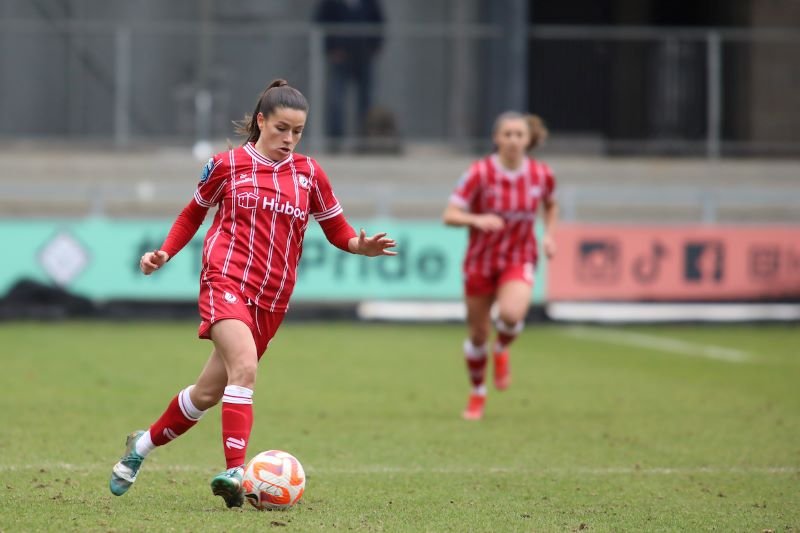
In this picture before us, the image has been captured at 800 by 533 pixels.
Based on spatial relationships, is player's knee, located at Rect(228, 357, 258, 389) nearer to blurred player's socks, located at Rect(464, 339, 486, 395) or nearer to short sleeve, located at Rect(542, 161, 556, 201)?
blurred player's socks, located at Rect(464, 339, 486, 395)

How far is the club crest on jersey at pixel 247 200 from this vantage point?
6.41 meters

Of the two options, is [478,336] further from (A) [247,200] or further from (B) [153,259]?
(B) [153,259]

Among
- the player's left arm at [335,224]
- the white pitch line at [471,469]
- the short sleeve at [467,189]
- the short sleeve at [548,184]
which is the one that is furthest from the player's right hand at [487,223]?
the player's left arm at [335,224]

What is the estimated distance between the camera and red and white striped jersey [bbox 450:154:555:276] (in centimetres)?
1009

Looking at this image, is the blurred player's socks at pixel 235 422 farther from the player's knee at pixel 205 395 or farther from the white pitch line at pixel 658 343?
the white pitch line at pixel 658 343

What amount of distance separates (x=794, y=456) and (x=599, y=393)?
318 centimetres

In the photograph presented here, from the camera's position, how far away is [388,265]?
17.4 meters

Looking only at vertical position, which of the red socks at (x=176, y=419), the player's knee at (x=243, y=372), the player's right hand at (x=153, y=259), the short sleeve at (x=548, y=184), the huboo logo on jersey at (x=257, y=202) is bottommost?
the red socks at (x=176, y=419)

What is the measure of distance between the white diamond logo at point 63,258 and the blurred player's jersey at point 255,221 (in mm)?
10876

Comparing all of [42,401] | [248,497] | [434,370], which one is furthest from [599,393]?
[248,497]

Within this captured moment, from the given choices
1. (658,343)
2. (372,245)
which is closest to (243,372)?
(372,245)

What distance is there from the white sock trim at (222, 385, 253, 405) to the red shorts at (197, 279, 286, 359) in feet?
0.96

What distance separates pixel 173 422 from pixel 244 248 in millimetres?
853

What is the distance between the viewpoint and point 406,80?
2039 centimetres
